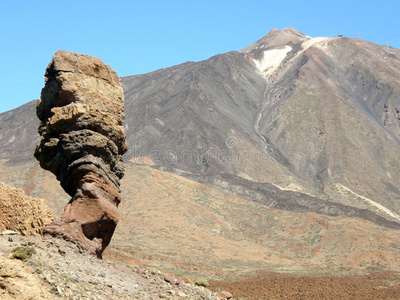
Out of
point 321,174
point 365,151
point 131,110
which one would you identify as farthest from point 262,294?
point 131,110

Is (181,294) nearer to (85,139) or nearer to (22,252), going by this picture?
(22,252)

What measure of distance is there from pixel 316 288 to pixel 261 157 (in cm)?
5696

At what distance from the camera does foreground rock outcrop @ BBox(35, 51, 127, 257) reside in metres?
13.1

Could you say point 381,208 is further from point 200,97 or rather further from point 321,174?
point 200,97

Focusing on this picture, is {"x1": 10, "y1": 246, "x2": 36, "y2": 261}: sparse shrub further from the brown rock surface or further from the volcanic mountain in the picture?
the volcanic mountain

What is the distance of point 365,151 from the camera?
86.9 meters

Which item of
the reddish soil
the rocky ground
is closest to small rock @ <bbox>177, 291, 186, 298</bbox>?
the rocky ground

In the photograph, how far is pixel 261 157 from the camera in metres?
79.9

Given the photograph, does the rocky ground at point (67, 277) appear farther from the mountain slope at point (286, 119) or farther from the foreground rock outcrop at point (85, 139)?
the mountain slope at point (286, 119)

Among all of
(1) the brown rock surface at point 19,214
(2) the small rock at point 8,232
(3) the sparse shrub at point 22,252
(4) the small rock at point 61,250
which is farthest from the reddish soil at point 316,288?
(3) the sparse shrub at point 22,252

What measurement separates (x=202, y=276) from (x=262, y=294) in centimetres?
688

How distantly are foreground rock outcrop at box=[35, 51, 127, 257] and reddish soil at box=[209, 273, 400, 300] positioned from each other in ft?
28.1

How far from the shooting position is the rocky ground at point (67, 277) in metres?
7.82

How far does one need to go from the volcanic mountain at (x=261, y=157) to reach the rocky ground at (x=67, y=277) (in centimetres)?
1736
